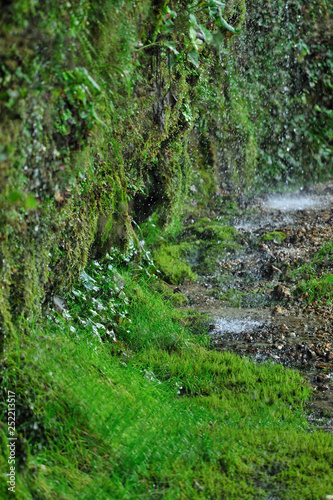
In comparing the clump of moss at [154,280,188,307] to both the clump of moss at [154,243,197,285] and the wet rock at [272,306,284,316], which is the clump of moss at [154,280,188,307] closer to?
the clump of moss at [154,243,197,285]

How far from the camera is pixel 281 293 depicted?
17.5 ft

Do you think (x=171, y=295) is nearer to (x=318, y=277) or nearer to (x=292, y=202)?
(x=318, y=277)

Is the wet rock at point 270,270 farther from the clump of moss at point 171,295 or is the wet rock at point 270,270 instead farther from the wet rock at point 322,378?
the wet rock at point 322,378

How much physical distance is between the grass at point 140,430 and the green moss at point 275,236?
11.6 feet

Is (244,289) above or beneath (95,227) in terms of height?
beneath

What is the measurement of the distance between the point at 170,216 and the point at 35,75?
405cm

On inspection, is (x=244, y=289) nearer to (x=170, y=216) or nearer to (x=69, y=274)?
(x=170, y=216)

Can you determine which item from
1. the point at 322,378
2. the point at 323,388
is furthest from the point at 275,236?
the point at 323,388

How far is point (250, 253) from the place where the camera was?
6641mm

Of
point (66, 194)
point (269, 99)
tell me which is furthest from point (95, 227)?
point (269, 99)

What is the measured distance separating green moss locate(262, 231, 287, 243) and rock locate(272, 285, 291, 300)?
1.56 metres

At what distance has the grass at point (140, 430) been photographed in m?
2.07

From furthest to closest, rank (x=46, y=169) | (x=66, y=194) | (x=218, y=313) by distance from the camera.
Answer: (x=218, y=313) → (x=66, y=194) → (x=46, y=169)

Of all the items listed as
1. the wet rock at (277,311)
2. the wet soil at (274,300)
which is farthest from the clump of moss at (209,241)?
the wet rock at (277,311)
